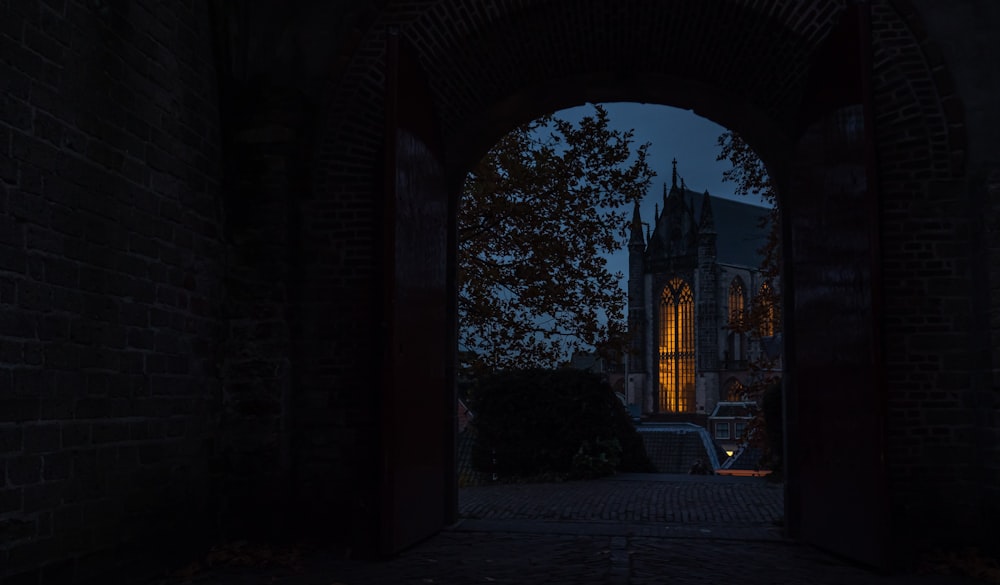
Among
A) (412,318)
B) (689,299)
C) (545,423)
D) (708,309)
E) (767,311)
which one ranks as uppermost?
(689,299)

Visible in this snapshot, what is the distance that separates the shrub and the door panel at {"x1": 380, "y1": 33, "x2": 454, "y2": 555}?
5484 millimetres

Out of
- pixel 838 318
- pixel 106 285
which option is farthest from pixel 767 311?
pixel 106 285

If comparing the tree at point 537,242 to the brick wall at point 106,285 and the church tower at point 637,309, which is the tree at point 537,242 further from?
the church tower at point 637,309

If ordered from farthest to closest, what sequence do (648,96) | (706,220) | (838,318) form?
(706,220) → (648,96) → (838,318)

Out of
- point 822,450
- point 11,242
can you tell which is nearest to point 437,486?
point 822,450

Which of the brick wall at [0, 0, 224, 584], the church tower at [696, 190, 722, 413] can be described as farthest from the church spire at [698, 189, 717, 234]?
the brick wall at [0, 0, 224, 584]

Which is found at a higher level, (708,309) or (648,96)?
(708,309)

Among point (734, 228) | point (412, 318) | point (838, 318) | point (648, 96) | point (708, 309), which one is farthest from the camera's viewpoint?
point (734, 228)

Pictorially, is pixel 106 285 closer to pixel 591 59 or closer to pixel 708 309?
pixel 591 59

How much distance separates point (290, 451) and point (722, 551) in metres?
3.34

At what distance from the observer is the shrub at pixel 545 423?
1314 centimetres

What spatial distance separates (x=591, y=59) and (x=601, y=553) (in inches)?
168

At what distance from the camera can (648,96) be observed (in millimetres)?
8422

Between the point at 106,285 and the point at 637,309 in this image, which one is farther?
the point at 637,309
